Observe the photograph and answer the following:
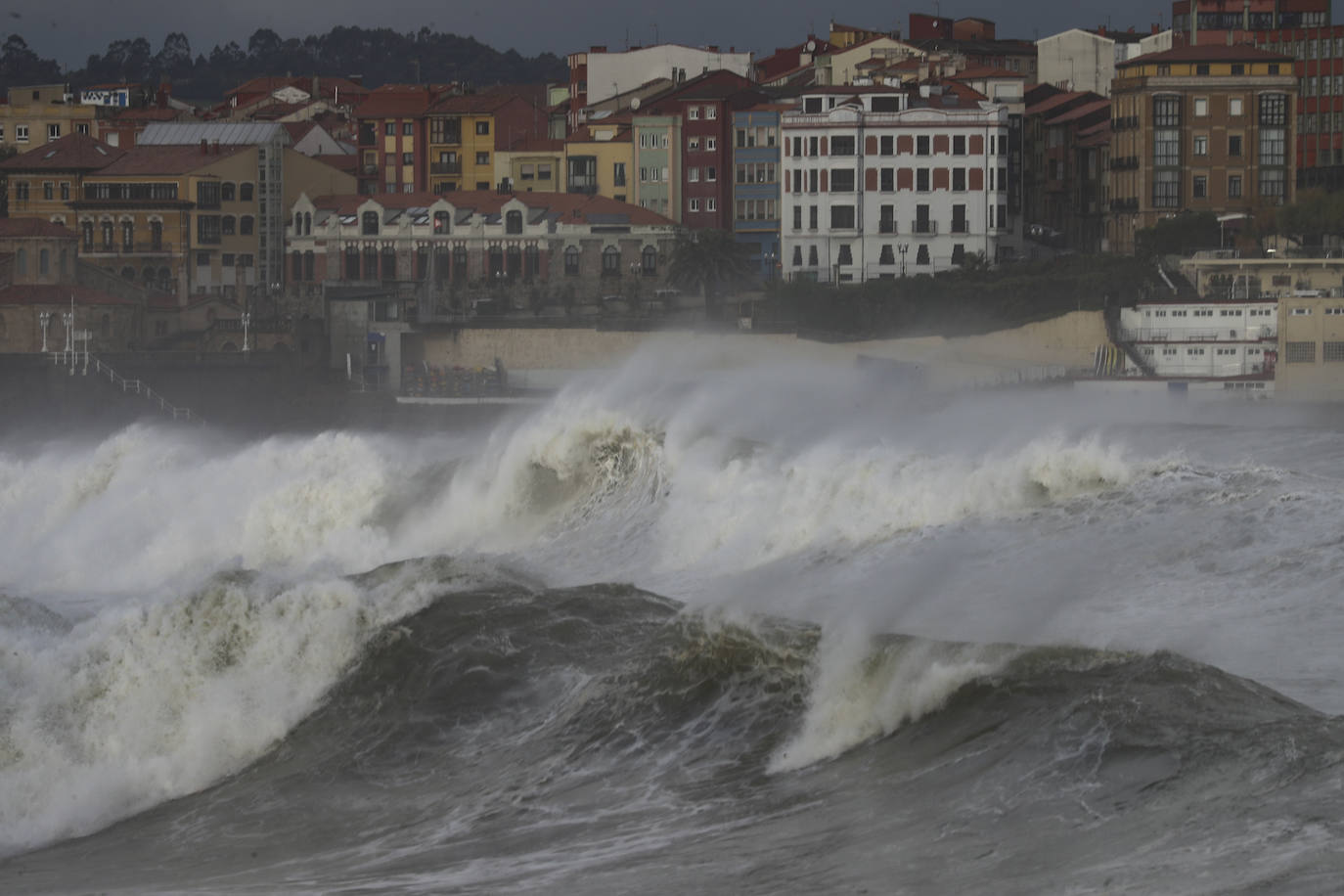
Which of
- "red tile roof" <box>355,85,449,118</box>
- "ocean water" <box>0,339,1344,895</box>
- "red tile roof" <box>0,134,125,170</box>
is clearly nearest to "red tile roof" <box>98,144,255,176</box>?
"red tile roof" <box>0,134,125,170</box>

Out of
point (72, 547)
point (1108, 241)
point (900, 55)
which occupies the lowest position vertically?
point (72, 547)

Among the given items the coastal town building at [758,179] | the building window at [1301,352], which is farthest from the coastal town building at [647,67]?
the building window at [1301,352]

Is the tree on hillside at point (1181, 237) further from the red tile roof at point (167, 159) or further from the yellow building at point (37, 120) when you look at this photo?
the yellow building at point (37, 120)

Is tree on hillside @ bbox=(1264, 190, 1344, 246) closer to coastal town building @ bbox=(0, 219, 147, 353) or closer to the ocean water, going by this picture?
coastal town building @ bbox=(0, 219, 147, 353)

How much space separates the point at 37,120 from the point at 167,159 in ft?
99.1

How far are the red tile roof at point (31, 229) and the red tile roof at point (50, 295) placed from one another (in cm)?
219

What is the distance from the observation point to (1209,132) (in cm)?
7606

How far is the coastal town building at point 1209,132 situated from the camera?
75.6 m

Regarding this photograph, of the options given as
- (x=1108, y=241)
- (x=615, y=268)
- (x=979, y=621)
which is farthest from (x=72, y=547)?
(x=1108, y=241)

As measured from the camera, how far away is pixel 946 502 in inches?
1125

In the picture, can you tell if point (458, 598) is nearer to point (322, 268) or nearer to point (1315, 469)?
point (1315, 469)

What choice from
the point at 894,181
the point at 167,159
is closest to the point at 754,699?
the point at 894,181

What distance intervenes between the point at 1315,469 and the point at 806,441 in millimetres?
9659

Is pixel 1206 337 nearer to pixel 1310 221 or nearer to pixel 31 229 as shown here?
pixel 1310 221
